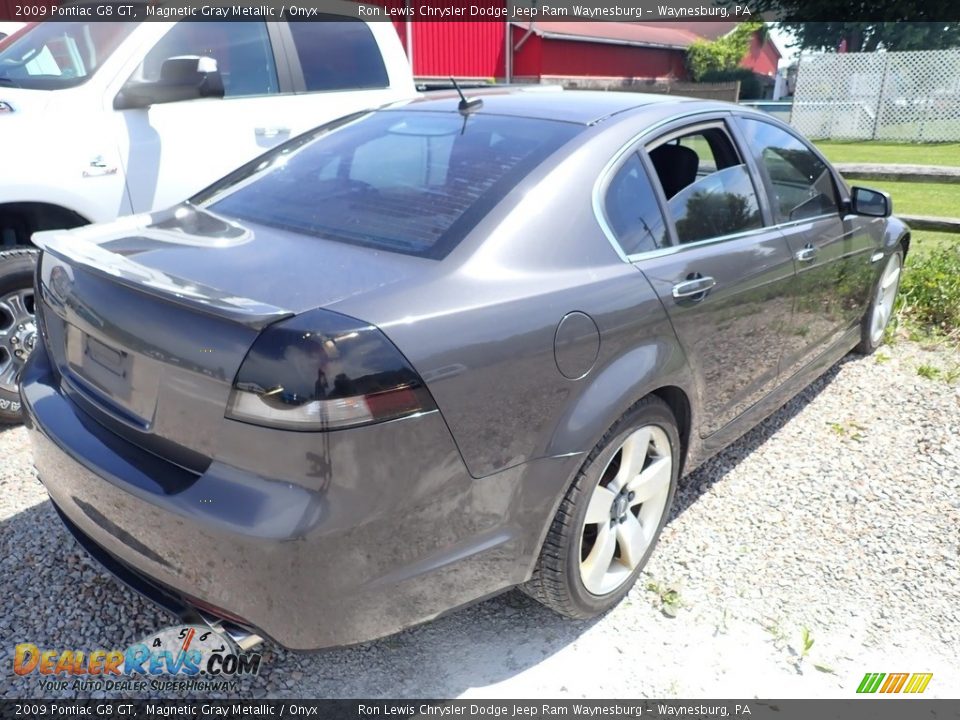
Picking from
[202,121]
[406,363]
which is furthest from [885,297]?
[202,121]

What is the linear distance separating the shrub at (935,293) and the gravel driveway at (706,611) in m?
2.23

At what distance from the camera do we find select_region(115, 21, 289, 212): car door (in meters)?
3.99

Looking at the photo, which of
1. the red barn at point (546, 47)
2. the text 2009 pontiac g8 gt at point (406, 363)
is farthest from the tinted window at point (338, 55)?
the red barn at point (546, 47)

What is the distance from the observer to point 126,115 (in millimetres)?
3932

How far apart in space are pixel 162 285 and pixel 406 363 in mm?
661

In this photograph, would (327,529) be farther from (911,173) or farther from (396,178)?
(911,173)

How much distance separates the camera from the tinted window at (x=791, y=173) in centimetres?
335

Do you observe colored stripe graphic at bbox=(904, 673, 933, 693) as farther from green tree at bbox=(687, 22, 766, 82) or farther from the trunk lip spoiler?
green tree at bbox=(687, 22, 766, 82)

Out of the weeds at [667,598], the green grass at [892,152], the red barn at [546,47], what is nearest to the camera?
the weeds at [667,598]

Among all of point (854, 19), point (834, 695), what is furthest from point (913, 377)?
point (854, 19)

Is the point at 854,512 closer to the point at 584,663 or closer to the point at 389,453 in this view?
the point at 584,663

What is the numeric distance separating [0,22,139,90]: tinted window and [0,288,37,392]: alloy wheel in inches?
43.1

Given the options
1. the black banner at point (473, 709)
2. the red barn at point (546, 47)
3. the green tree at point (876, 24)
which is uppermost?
the green tree at point (876, 24)

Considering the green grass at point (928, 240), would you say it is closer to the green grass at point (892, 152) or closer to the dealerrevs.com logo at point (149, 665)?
the dealerrevs.com logo at point (149, 665)
